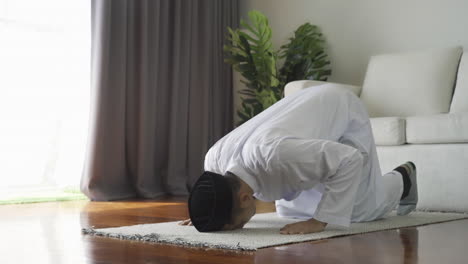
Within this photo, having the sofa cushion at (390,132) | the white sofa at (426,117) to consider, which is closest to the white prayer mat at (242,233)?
the white sofa at (426,117)

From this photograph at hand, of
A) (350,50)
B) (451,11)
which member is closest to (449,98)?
(451,11)

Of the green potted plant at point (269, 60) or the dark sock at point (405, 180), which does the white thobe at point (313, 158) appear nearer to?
the dark sock at point (405, 180)

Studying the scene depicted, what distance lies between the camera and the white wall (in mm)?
4570

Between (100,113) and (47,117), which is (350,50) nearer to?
(100,113)

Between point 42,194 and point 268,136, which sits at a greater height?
point 268,136

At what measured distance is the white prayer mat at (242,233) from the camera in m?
2.08

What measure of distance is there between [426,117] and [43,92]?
8.22ft

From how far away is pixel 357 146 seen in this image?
103 inches

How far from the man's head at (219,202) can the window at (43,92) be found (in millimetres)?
2385

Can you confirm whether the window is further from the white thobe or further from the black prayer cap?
the black prayer cap

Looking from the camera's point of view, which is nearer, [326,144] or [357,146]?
[326,144]

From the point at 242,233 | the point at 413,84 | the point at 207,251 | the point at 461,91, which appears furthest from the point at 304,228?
the point at 413,84

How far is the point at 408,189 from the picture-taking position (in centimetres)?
294

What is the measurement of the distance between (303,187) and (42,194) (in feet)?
8.41
